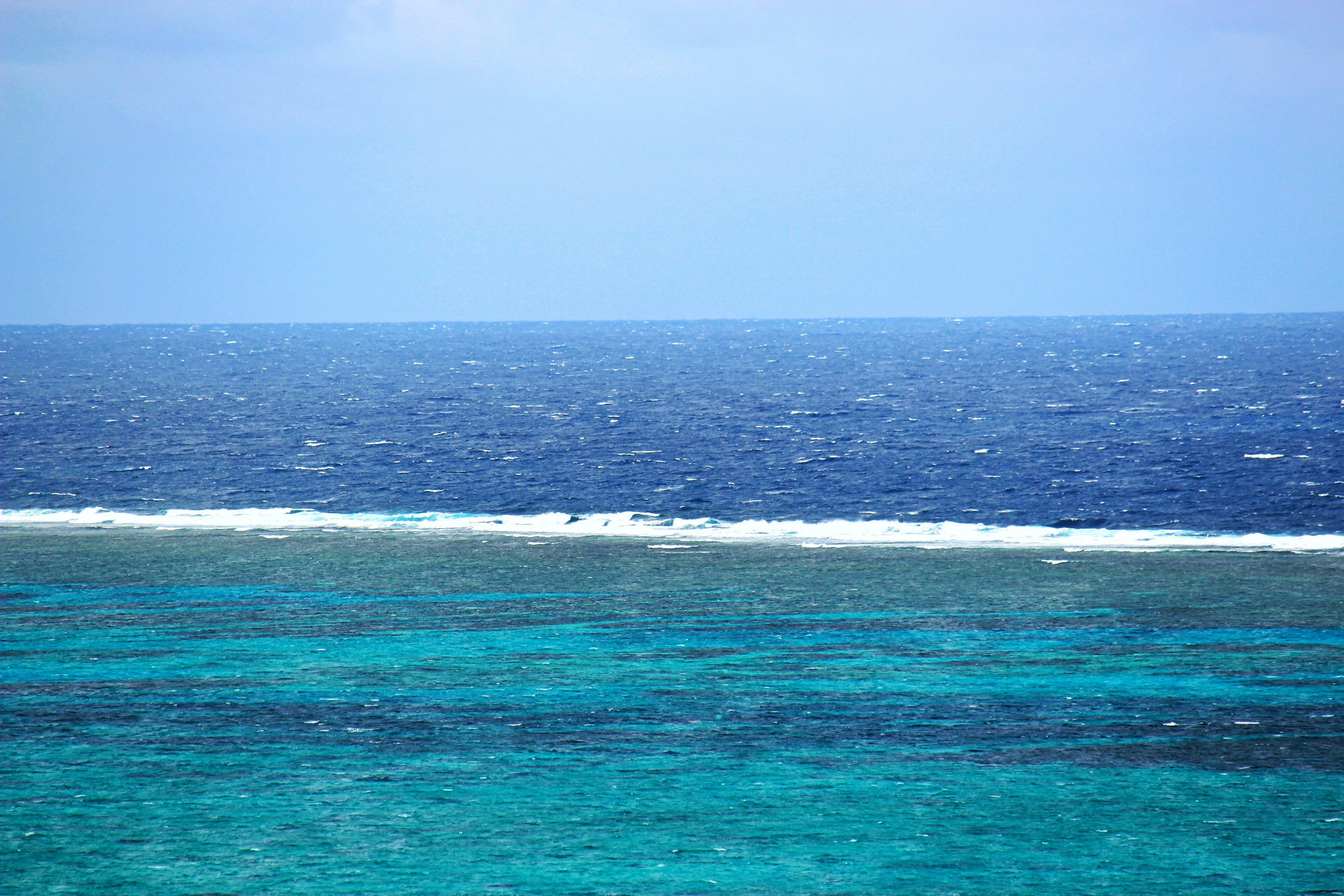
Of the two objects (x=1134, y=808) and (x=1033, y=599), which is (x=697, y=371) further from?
(x=1134, y=808)

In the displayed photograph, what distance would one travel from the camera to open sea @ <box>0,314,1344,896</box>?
11.5 metres

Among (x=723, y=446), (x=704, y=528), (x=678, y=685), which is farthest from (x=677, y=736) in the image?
(x=723, y=446)

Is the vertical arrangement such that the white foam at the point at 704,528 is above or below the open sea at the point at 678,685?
below

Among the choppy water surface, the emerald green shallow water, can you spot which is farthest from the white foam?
the emerald green shallow water

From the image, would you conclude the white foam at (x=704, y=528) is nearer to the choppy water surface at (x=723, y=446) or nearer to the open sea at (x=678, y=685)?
the open sea at (x=678, y=685)

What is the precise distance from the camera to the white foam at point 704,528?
103 ft

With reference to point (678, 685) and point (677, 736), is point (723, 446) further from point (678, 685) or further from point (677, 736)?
point (677, 736)

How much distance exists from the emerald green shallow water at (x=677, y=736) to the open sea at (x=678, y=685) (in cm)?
6

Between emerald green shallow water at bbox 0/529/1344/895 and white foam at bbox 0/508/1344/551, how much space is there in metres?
5.57

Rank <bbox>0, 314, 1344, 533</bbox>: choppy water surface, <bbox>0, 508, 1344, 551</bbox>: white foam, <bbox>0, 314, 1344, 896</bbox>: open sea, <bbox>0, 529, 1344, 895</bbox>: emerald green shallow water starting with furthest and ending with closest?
<bbox>0, 314, 1344, 533</bbox>: choppy water surface < <bbox>0, 508, 1344, 551</bbox>: white foam < <bbox>0, 314, 1344, 896</bbox>: open sea < <bbox>0, 529, 1344, 895</bbox>: emerald green shallow water

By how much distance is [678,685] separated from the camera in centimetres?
1723

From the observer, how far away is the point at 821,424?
230 ft

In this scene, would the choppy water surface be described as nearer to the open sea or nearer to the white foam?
the open sea

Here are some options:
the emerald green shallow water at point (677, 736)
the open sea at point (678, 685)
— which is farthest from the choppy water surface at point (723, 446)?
the emerald green shallow water at point (677, 736)
